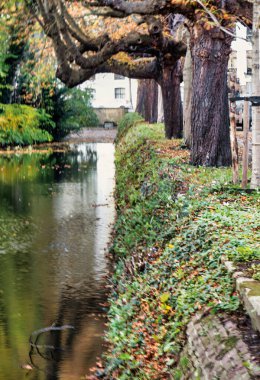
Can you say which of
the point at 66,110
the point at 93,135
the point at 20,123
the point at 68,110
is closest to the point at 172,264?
the point at 20,123

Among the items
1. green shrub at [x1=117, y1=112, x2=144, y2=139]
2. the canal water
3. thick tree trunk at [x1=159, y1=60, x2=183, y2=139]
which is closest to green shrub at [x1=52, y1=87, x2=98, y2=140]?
green shrub at [x1=117, y1=112, x2=144, y2=139]

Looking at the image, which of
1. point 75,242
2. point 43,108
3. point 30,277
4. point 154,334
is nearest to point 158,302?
point 154,334

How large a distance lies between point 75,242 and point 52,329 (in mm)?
6354

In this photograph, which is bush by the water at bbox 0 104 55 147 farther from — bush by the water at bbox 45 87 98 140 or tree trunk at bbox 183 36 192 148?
tree trunk at bbox 183 36 192 148

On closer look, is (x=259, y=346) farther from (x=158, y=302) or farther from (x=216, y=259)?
(x=158, y=302)

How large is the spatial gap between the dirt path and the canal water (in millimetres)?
27451

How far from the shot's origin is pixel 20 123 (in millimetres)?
44281

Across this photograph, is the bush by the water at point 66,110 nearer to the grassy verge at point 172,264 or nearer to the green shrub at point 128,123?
the green shrub at point 128,123

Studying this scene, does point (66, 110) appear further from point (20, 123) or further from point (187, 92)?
point (187, 92)

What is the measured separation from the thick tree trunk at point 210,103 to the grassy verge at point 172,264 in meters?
2.79

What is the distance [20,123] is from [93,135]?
17788 mm

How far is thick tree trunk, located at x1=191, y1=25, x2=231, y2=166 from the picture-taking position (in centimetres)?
1647

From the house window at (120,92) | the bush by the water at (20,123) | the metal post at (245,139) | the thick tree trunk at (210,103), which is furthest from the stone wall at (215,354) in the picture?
the house window at (120,92)

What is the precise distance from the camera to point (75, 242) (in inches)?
653
